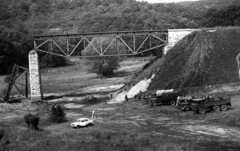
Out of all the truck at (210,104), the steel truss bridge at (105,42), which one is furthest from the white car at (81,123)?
the steel truss bridge at (105,42)

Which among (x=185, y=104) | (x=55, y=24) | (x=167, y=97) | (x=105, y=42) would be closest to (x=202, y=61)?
(x=167, y=97)

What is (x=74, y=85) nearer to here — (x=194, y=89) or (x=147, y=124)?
(x=194, y=89)

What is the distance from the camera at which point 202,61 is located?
55938 millimetres

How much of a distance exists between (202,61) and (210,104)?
17.3 m

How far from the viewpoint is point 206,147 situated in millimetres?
27047

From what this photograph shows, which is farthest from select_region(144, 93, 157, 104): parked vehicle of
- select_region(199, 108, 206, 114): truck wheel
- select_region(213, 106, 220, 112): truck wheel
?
select_region(213, 106, 220, 112): truck wheel

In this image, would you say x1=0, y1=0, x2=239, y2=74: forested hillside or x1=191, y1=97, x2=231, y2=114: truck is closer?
x1=191, y1=97, x2=231, y2=114: truck

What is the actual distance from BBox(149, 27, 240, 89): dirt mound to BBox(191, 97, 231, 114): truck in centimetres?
1264

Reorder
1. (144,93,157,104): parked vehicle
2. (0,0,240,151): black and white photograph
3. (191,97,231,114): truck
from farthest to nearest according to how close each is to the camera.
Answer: (144,93,157,104): parked vehicle, (191,97,231,114): truck, (0,0,240,151): black and white photograph

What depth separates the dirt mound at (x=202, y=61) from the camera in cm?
5316

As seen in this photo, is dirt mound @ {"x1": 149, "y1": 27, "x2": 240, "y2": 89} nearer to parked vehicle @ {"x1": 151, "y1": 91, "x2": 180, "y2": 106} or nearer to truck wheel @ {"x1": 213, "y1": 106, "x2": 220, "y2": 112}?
parked vehicle @ {"x1": 151, "y1": 91, "x2": 180, "y2": 106}

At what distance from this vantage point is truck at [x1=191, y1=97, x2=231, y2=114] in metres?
39.2

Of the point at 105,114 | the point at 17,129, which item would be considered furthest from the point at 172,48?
the point at 17,129

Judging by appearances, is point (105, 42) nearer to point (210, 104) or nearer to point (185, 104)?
point (185, 104)
